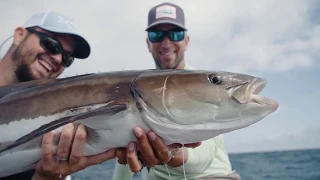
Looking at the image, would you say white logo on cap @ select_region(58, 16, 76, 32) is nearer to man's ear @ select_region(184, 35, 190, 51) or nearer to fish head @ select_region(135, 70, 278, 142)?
man's ear @ select_region(184, 35, 190, 51)

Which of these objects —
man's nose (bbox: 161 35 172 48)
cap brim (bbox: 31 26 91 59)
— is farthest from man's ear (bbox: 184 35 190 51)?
cap brim (bbox: 31 26 91 59)

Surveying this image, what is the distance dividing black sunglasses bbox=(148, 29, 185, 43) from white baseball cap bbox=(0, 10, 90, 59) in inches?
40.1

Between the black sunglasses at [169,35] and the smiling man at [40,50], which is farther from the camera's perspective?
the black sunglasses at [169,35]

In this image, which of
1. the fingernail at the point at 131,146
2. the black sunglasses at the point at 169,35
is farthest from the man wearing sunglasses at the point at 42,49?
the fingernail at the point at 131,146

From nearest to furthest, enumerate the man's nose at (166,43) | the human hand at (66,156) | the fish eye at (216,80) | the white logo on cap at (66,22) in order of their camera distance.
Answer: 1. the fish eye at (216,80)
2. the human hand at (66,156)
3. the white logo on cap at (66,22)
4. the man's nose at (166,43)

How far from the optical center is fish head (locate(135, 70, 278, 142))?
2016 millimetres

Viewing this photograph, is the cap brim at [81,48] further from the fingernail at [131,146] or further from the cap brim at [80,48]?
the fingernail at [131,146]

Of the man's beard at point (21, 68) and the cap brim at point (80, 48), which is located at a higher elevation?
the cap brim at point (80, 48)

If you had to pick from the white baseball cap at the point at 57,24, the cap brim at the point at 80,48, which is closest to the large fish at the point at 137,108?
the white baseball cap at the point at 57,24

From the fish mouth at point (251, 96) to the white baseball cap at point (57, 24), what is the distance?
2.94 meters

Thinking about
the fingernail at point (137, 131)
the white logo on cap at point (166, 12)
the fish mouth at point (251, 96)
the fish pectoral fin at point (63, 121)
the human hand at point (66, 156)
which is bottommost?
→ the human hand at point (66, 156)

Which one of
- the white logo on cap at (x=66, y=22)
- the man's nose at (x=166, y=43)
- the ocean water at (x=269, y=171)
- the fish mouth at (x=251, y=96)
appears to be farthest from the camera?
the ocean water at (x=269, y=171)

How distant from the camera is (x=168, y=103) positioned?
2100 mm

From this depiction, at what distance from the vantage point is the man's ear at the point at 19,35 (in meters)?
4.19
